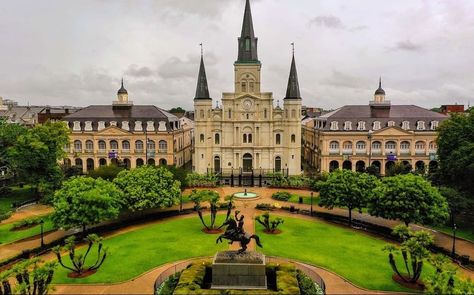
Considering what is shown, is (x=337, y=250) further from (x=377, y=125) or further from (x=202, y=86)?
(x=202, y=86)

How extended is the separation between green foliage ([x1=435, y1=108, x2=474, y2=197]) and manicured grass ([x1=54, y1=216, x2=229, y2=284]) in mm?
29088

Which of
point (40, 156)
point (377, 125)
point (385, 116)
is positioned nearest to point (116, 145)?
point (40, 156)

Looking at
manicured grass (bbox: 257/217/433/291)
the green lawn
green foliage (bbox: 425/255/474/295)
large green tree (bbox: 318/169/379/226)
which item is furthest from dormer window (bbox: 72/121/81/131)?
green foliage (bbox: 425/255/474/295)

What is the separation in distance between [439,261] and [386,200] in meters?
12.9

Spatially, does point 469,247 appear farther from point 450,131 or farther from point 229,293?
point 229,293

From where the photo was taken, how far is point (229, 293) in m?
23.9

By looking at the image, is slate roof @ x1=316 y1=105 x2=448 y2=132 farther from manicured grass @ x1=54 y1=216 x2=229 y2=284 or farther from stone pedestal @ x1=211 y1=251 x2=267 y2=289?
stone pedestal @ x1=211 y1=251 x2=267 y2=289

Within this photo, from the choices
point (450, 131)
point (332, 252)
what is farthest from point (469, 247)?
point (450, 131)

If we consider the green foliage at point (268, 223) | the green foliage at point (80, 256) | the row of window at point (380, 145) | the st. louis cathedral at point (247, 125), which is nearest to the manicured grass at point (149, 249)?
the green foliage at point (80, 256)

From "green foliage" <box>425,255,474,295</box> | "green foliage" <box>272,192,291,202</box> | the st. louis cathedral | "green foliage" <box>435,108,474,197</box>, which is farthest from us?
the st. louis cathedral

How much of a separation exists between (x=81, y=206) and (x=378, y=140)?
5719 centimetres

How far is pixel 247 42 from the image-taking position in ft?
244

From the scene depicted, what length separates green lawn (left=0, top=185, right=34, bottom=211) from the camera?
52.8 m

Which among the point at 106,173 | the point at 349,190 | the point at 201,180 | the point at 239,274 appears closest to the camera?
the point at 239,274
